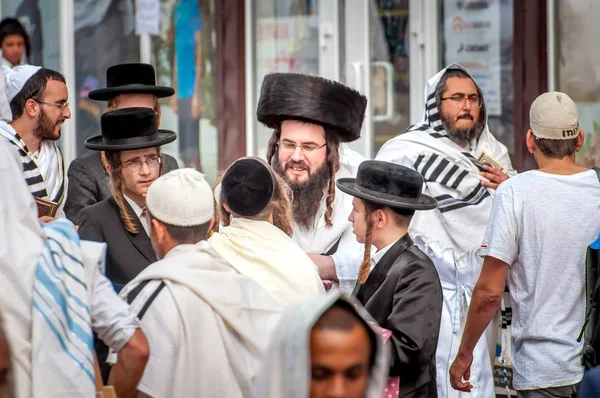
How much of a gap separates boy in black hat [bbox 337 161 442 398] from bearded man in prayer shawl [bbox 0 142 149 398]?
116cm

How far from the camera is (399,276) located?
4.88 meters

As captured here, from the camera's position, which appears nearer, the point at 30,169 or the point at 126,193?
the point at 126,193

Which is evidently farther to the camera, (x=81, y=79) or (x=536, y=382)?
(x=81, y=79)

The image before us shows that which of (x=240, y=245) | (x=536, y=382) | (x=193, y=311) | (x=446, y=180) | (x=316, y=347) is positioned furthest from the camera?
(x=446, y=180)

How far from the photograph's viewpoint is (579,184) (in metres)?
5.65

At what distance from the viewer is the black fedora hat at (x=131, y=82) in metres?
6.63

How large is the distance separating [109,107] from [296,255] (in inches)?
88.5

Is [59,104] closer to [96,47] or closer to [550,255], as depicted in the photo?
[550,255]

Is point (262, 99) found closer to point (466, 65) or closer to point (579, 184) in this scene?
point (579, 184)

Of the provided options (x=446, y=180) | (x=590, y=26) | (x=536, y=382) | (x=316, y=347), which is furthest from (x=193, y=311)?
(x=590, y=26)

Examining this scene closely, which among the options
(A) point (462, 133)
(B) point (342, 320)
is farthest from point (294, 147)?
(B) point (342, 320)

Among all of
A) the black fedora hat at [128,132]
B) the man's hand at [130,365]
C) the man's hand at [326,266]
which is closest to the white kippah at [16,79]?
the black fedora hat at [128,132]

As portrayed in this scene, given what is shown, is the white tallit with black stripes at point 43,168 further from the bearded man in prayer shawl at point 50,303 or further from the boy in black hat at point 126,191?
the bearded man in prayer shawl at point 50,303

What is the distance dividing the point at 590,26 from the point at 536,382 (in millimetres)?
4735
